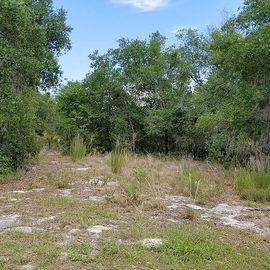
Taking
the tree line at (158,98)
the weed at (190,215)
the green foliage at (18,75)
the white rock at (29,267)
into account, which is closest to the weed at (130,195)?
the weed at (190,215)

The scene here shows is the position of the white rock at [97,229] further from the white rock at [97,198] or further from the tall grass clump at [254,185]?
the tall grass clump at [254,185]

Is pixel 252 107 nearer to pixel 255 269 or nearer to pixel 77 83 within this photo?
pixel 255 269

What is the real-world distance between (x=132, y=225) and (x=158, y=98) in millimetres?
13061

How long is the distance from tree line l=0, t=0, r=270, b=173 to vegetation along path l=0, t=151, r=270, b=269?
242 centimetres

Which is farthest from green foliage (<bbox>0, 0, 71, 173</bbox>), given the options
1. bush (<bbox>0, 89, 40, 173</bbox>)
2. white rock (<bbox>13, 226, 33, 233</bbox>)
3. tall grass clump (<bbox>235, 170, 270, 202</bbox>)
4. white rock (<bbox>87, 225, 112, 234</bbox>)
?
tall grass clump (<bbox>235, 170, 270, 202</bbox>)

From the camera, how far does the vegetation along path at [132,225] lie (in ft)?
10.9

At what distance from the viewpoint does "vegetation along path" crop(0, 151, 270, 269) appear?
3309 mm

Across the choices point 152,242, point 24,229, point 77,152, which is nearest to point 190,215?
point 152,242

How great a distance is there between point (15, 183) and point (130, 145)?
8529 millimetres

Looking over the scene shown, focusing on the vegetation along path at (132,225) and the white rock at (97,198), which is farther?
the white rock at (97,198)

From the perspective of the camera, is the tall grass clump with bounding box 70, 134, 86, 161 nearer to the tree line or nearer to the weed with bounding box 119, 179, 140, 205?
the tree line

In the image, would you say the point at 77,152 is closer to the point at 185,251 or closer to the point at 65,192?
the point at 65,192

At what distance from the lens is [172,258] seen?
131 inches

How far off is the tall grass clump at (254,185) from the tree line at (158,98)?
5.84 ft
